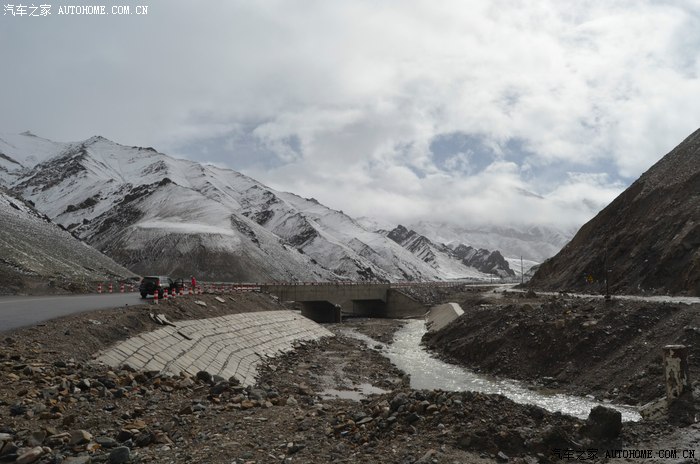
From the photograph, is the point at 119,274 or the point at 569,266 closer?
the point at 569,266

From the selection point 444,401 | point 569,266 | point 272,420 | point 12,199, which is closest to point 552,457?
point 444,401

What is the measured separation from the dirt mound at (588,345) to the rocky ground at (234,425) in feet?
39.9

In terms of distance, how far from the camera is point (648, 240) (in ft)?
149

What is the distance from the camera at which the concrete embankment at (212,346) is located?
20.5m

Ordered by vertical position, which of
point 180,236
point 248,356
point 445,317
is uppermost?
point 180,236

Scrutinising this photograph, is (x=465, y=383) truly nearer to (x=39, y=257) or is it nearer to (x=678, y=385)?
(x=678, y=385)

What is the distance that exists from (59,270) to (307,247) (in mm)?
136919

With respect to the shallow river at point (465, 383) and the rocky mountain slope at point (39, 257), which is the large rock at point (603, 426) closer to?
the shallow river at point (465, 383)

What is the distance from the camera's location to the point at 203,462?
33.0 feet

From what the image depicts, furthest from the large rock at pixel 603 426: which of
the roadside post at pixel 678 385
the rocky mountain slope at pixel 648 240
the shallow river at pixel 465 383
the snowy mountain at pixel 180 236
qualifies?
the snowy mountain at pixel 180 236

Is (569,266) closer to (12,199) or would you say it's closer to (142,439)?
(142,439)

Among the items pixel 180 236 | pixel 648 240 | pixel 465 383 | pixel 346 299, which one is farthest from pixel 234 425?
pixel 180 236

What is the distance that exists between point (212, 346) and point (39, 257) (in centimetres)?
4399

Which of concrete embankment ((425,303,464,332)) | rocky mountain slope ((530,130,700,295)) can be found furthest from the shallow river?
rocky mountain slope ((530,130,700,295))
